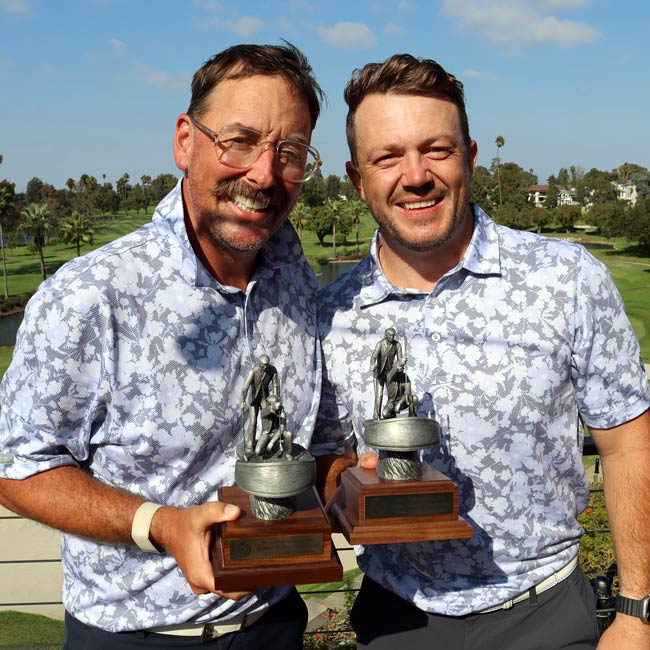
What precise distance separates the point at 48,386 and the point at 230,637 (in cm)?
134

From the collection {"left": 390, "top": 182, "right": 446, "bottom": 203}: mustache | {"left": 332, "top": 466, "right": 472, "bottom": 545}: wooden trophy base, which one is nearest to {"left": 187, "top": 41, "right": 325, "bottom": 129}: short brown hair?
{"left": 390, "top": 182, "right": 446, "bottom": 203}: mustache

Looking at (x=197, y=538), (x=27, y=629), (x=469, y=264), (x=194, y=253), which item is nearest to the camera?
(x=197, y=538)

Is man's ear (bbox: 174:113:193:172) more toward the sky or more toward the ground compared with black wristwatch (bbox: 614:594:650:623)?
more toward the sky

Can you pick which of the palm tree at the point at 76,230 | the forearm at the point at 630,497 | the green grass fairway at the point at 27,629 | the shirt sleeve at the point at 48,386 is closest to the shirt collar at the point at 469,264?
the forearm at the point at 630,497

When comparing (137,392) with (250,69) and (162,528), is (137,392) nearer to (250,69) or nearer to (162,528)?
(162,528)

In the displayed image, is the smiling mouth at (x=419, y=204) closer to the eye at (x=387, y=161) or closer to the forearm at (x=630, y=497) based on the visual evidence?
the eye at (x=387, y=161)

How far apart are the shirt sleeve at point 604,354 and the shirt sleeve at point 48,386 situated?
209cm

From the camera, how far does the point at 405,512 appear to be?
3.17 m

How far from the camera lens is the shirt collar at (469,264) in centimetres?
366

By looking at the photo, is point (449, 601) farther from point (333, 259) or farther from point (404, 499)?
point (333, 259)

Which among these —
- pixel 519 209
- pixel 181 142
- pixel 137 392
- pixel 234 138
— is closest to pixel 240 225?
pixel 234 138

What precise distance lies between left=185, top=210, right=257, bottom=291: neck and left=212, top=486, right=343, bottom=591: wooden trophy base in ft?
3.48

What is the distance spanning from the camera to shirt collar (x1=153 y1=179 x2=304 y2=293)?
3.26m

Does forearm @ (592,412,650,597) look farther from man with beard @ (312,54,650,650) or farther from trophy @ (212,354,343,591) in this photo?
trophy @ (212,354,343,591)
